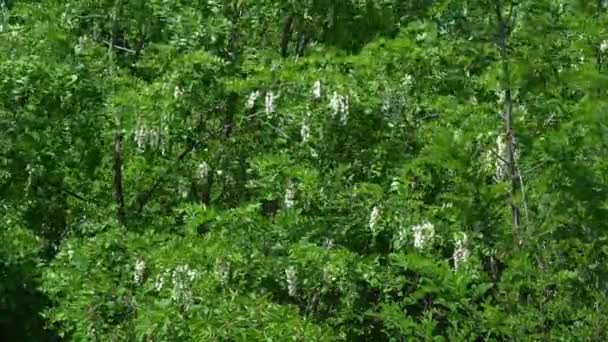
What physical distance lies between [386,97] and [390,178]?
57cm

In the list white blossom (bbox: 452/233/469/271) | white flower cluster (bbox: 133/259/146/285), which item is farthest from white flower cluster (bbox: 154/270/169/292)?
white blossom (bbox: 452/233/469/271)

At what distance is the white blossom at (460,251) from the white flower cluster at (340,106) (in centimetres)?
129

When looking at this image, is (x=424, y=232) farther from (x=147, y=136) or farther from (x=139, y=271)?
(x=147, y=136)

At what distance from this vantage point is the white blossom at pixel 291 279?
6.86 metres

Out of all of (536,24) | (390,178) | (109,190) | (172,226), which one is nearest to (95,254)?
(172,226)

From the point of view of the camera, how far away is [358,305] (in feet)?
23.3

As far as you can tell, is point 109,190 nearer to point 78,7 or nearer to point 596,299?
point 78,7

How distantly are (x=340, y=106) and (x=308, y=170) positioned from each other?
0.52m

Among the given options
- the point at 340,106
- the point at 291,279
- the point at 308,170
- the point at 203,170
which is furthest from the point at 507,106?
the point at 203,170

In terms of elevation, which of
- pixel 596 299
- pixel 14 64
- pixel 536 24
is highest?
pixel 536 24

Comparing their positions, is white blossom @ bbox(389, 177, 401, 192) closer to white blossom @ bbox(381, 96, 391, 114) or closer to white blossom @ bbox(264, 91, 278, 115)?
white blossom @ bbox(381, 96, 391, 114)

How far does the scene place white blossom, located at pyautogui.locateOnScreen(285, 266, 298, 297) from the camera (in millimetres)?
6863

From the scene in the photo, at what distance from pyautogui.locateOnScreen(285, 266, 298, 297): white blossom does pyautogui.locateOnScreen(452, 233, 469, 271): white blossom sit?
1.09 m

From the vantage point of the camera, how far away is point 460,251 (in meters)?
6.41
